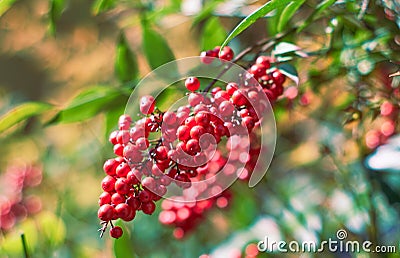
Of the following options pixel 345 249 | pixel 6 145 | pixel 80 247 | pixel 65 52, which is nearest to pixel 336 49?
pixel 345 249

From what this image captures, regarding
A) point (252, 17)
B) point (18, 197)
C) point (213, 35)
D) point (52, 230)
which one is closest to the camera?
point (252, 17)

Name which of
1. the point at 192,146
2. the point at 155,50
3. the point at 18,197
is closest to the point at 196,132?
the point at 192,146

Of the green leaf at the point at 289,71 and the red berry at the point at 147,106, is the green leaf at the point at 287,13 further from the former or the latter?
the red berry at the point at 147,106

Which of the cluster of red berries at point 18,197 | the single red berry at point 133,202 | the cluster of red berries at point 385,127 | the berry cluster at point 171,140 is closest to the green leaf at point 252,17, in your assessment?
the berry cluster at point 171,140

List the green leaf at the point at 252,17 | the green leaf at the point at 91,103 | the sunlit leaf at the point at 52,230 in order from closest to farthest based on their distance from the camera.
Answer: the green leaf at the point at 252,17 < the green leaf at the point at 91,103 < the sunlit leaf at the point at 52,230

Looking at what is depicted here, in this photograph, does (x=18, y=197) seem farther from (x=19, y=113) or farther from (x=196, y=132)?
(x=196, y=132)
